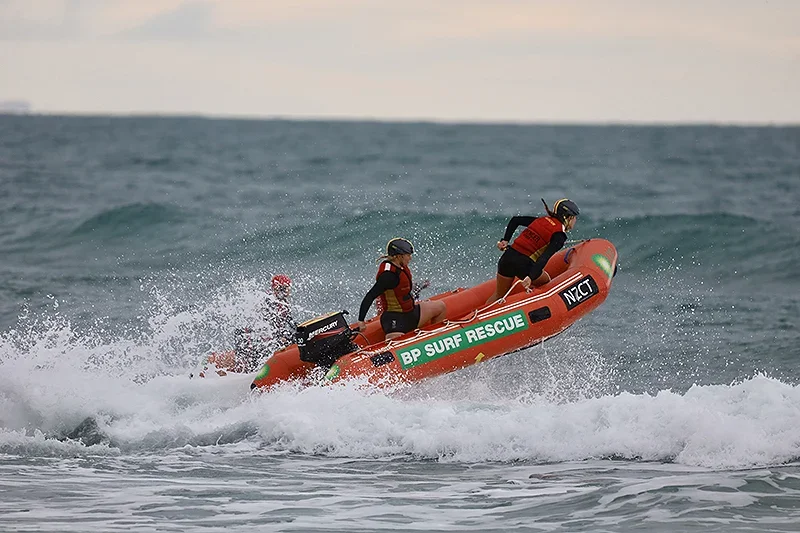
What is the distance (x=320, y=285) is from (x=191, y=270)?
3138 mm

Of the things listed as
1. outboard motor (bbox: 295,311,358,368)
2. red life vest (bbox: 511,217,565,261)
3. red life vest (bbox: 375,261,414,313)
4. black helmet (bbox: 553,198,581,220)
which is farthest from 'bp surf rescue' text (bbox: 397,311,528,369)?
black helmet (bbox: 553,198,581,220)

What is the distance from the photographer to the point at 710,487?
7215 mm

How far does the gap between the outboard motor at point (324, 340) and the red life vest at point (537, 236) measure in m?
1.94

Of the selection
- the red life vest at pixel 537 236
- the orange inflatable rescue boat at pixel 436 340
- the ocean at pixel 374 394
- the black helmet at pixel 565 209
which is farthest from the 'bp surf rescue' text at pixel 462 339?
the black helmet at pixel 565 209

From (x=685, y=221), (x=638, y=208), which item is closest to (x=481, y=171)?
(x=638, y=208)

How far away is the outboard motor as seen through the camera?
9680 mm

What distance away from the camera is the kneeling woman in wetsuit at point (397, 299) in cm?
956

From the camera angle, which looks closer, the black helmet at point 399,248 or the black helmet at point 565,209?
the black helmet at point 399,248

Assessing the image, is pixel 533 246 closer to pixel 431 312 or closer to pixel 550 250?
pixel 550 250

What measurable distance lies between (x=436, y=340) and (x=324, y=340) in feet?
3.31

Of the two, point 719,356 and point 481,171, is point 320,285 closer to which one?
point 719,356

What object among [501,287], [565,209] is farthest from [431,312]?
[565,209]

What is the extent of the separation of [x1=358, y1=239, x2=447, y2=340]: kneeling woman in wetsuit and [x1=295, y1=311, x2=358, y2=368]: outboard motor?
0.19 m

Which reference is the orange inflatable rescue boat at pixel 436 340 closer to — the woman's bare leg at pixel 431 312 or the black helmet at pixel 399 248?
the woman's bare leg at pixel 431 312
